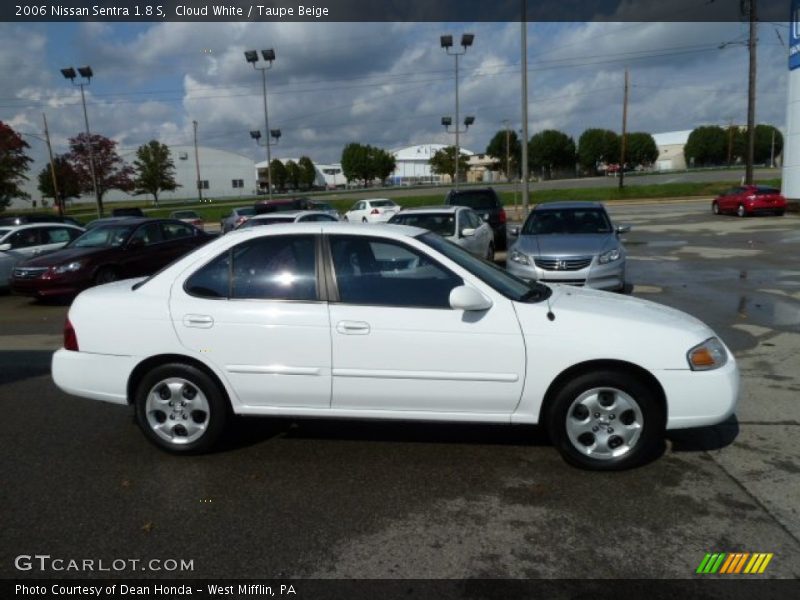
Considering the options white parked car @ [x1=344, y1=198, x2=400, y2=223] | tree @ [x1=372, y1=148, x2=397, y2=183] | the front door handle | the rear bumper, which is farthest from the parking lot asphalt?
tree @ [x1=372, y1=148, x2=397, y2=183]

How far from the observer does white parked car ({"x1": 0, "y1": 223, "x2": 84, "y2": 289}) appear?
1357 centimetres

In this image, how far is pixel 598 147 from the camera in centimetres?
11988

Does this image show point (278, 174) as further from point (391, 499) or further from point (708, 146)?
point (391, 499)

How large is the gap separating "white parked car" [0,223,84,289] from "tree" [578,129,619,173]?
115981mm

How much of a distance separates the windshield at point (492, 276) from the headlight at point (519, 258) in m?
4.76

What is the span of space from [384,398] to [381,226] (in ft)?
4.24

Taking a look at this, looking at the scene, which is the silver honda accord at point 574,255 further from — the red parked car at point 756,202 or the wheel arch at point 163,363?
the red parked car at point 756,202

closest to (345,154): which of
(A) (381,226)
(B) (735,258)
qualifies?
(B) (735,258)

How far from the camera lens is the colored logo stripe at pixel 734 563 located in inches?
124

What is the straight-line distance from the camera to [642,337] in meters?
4.07

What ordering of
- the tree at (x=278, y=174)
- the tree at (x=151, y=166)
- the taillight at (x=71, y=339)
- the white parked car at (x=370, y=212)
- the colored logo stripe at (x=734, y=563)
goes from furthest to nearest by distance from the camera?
the tree at (x=278, y=174), the tree at (x=151, y=166), the white parked car at (x=370, y=212), the taillight at (x=71, y=339), the colored logo stripe at (x=734, y=563)

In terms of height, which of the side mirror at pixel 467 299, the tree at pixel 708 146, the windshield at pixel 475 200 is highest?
the tree at pixel 708 146

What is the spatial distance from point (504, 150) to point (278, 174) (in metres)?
39.2

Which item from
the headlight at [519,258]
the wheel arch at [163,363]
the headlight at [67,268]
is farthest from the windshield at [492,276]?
the headlight at [67,268]
